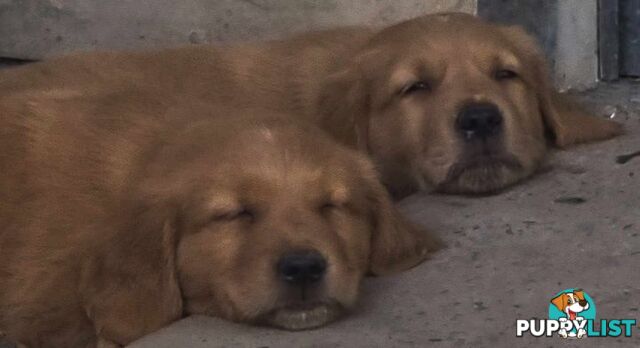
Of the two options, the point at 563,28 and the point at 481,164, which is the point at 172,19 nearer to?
the point at 563,28

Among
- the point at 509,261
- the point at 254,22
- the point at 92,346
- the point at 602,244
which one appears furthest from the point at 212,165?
the point at 254,22

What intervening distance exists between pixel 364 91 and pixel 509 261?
1373mm

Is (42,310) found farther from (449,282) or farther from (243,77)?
(243,77)

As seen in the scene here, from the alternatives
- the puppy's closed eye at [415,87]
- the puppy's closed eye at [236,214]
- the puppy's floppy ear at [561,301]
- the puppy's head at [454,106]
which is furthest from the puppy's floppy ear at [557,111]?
the puppy's closed eye at [236,214]

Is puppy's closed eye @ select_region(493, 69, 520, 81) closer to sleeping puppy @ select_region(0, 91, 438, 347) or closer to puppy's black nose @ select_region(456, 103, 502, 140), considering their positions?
puppy's black nose @ select_region(456, 103, 502, 140)

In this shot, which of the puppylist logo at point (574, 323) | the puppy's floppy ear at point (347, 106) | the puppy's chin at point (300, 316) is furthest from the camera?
the puppy's floppy ear at point (347, 106)

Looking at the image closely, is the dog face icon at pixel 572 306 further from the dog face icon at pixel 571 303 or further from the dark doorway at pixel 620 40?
the dark doorway at pixel 620 40

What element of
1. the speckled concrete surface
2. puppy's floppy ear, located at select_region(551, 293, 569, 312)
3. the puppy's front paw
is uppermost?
the puppy's front paw

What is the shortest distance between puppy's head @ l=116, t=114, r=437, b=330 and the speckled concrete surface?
0.09 m

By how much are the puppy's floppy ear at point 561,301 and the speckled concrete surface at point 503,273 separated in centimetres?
3

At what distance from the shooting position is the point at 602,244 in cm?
450

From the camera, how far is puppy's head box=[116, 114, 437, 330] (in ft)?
13.1

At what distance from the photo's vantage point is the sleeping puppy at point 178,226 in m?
4.05

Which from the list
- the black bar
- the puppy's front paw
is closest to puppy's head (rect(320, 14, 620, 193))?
the black bar
